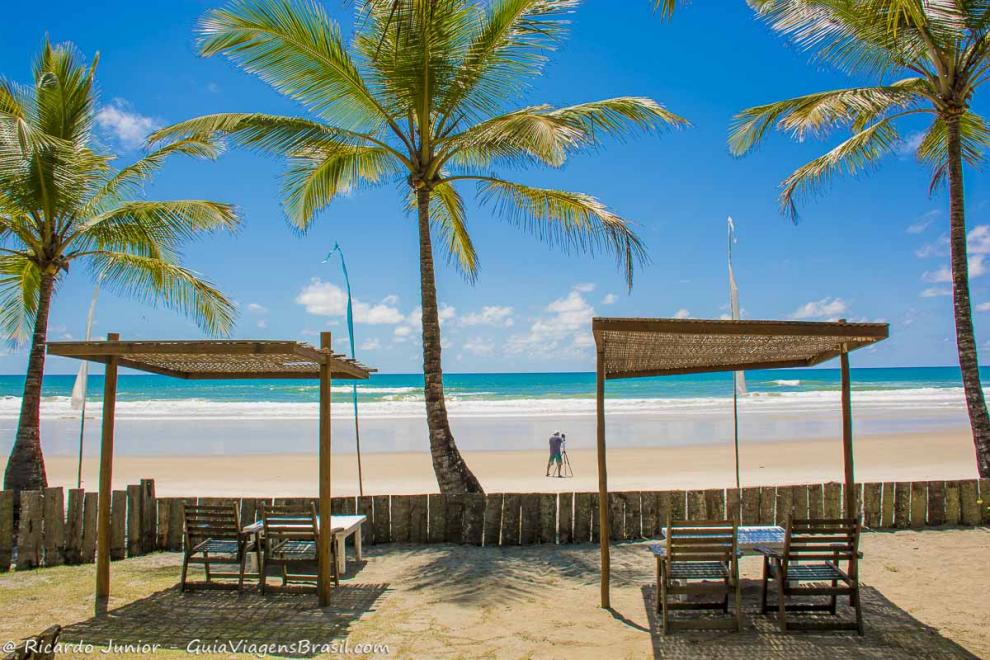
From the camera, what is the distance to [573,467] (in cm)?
1833

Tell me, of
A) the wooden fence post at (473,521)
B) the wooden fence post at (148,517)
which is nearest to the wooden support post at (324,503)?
the wooden fence post at (473,521)

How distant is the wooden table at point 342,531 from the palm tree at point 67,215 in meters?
3.94

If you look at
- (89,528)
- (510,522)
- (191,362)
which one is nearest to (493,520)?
(510,522)

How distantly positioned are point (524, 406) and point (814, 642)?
39.8 meters

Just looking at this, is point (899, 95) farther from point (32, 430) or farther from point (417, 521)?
point (32, 430)

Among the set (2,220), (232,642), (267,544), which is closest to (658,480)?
(267,544)

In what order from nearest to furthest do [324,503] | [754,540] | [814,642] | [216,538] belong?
[814,642]
[754,540]
[324,503]
[216,538]

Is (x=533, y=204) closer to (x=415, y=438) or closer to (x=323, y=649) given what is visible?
(x=323, y=649)

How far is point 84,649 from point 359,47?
768 centimetres

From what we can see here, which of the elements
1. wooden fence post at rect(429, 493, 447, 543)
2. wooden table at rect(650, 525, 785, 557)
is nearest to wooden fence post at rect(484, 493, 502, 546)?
wooden fence post at rect(429, 493, 447, 543)

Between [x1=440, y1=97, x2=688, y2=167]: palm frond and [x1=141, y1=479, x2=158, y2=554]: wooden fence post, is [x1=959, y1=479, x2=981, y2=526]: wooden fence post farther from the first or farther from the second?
[x1=141, y1=479, x2=158, y2=554]: wooden fence post

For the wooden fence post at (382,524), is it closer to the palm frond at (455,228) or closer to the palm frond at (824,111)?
the palm frond at (455,228)

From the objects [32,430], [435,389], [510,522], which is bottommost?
[510,522]

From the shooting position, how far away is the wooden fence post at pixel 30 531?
7.79 m
